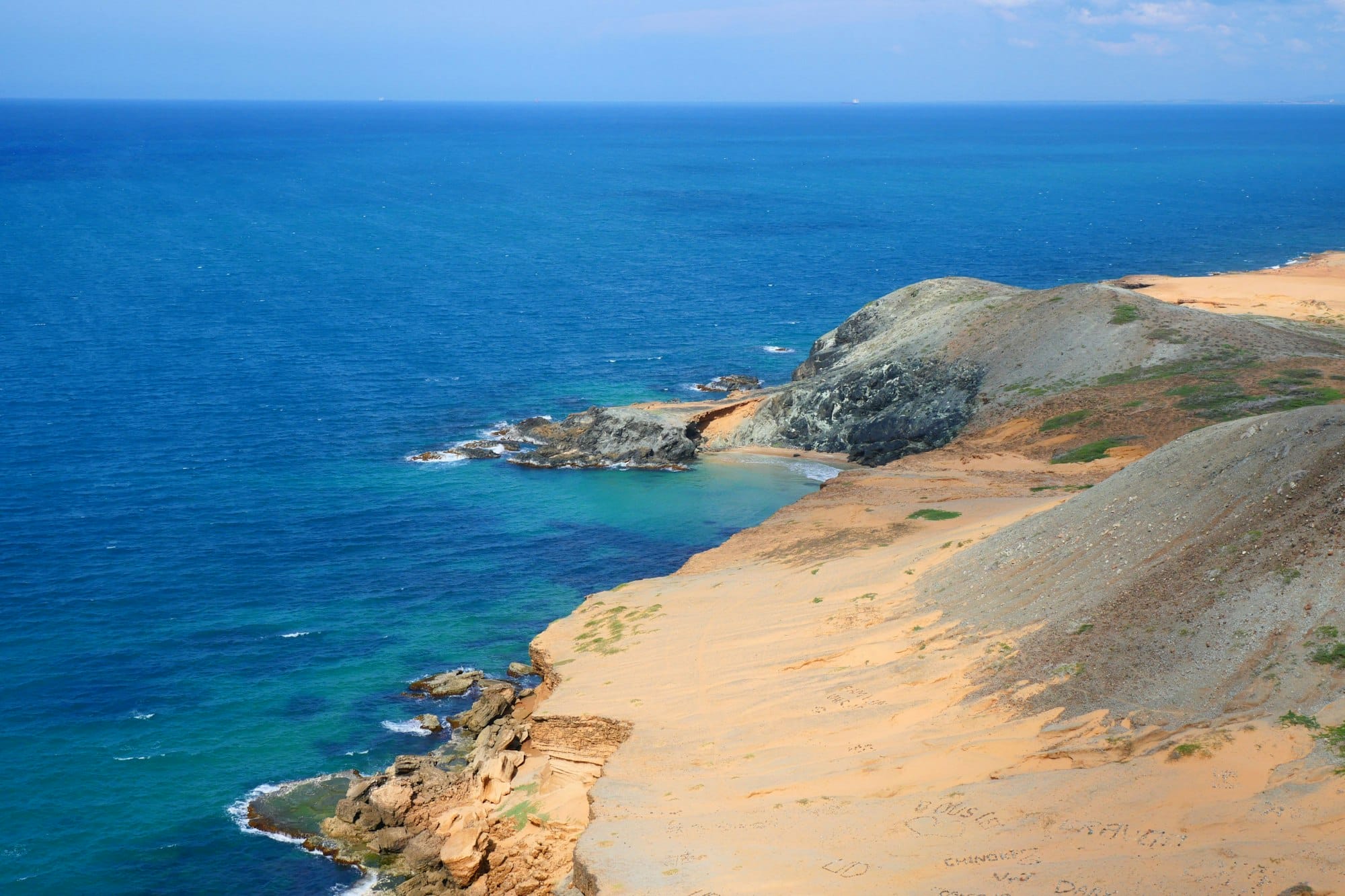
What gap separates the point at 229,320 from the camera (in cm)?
10581

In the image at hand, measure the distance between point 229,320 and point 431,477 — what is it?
48.4 metres

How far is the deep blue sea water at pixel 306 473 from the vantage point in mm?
39188

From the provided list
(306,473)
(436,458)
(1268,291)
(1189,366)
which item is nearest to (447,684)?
(306,473)

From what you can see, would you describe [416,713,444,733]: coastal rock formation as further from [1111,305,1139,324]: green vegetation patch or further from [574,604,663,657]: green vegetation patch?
[1111,305,1139,324]: green vegetation patch

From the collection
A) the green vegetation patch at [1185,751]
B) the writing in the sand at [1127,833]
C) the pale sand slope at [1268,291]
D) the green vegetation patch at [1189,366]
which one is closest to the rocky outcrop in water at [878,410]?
the green vegetation patch at [1189,366]

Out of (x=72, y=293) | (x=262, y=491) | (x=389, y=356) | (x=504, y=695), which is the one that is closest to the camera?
(x=504, y=695)

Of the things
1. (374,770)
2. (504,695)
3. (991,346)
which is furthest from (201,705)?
(991,346)

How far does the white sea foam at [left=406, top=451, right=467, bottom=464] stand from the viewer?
228 ft

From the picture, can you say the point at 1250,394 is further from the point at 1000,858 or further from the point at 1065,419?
the point at 1000,858

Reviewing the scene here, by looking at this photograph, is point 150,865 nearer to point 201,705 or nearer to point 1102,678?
point 201,705

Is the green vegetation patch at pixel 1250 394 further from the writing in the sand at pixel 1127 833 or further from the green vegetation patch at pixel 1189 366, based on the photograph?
the writing in the sand at pixel 1127 833

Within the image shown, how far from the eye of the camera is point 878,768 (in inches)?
1024

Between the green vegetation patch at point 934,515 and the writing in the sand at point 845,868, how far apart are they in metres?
26.8

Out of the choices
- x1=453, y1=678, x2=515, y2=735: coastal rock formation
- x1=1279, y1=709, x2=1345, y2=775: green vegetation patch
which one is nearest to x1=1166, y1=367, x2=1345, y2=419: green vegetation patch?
x1=1279, y1=709, x2=1345, y2=775: green vegetation patch
